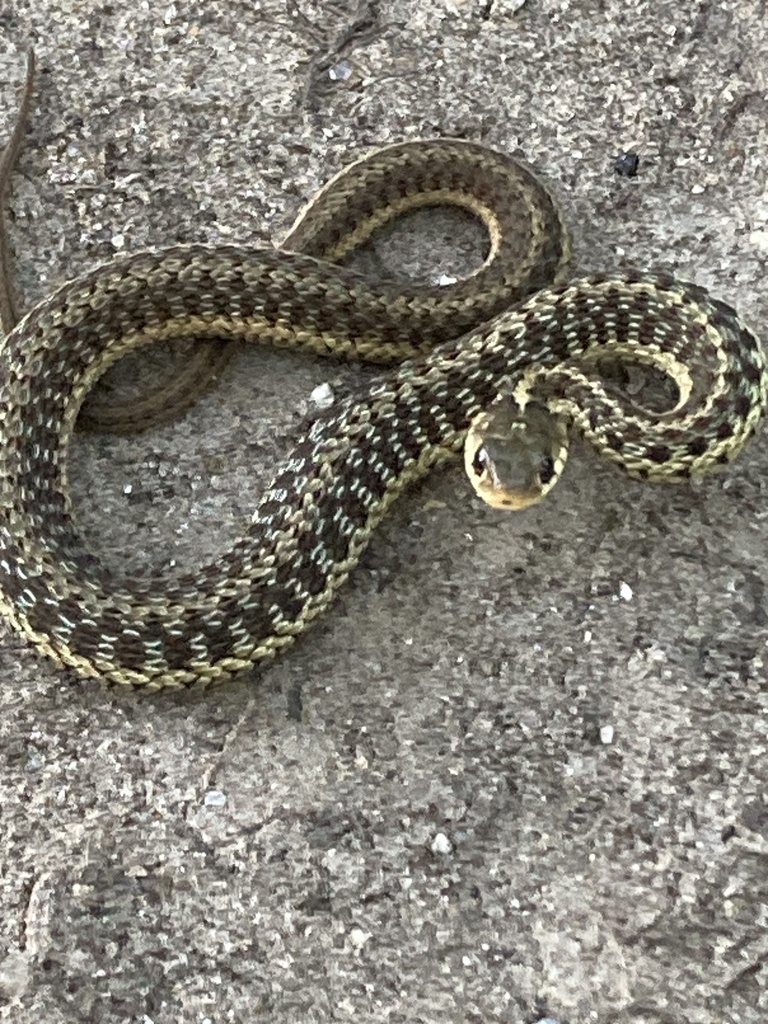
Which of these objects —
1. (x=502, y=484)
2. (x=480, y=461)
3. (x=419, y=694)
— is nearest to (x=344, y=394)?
(x=480, y=461)

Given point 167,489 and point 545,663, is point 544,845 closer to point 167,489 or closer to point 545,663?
point 545,663

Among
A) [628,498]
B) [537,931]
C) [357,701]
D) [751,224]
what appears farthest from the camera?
[751,224]

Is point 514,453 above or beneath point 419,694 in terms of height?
above

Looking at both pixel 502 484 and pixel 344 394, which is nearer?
pixel 502 484

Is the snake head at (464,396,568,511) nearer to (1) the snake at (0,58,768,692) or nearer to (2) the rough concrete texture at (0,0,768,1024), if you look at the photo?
(1) the snake at (0,58,768,692)

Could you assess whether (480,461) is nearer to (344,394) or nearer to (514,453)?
(514,453)

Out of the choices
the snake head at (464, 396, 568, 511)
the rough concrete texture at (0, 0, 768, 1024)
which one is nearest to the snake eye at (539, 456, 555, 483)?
the snake head at (464, 396, 568, 511)

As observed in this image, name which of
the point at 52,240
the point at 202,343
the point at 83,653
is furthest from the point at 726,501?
the point at 52,240
